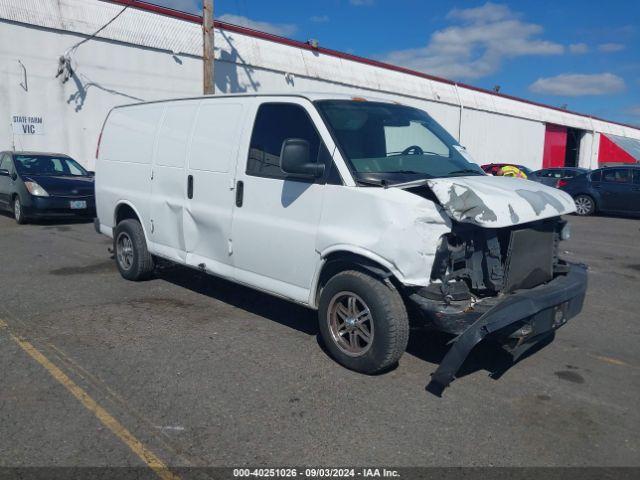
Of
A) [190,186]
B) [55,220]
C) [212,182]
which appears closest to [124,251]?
[190,186]

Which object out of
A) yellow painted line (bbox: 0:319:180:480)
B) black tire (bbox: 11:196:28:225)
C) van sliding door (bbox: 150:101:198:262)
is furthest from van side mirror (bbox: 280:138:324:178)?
black tire (bbox: 11:196:28:225)

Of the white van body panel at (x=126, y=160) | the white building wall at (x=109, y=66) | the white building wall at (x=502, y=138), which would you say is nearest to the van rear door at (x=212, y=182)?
the white van body panel at (x=126, y=160)

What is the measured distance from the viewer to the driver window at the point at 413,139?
499cm

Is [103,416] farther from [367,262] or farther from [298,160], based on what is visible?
[298,160]

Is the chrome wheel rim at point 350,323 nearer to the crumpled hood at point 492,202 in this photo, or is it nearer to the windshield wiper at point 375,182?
the windshield wiper at point 375,182

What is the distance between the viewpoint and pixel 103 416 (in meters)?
3.67

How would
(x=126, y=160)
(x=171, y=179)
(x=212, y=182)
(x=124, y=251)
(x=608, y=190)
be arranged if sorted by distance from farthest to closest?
1. (x=608, y=190)
2. (x=124, y=251)
3. (x=126, y=160)
4. (x=171, y=179)
5. (x=212, y=182)

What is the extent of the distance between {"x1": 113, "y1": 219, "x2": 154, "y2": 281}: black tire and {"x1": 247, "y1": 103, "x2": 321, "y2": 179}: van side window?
230cm

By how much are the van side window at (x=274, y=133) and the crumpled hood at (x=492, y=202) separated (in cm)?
124

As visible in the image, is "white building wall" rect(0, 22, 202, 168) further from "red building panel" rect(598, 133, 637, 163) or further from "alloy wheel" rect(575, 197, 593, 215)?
"red building panel" rect(598, 133, 637, 163)

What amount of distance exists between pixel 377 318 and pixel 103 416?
6.36 feet

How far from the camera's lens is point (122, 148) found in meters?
7.00

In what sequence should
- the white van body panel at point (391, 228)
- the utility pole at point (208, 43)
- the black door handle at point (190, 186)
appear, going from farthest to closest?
the utility pole at point (208, 43)
the black door handle at point (190, 186)
the white van body panel at point (391, 228)

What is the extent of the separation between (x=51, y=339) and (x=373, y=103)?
139 inches
